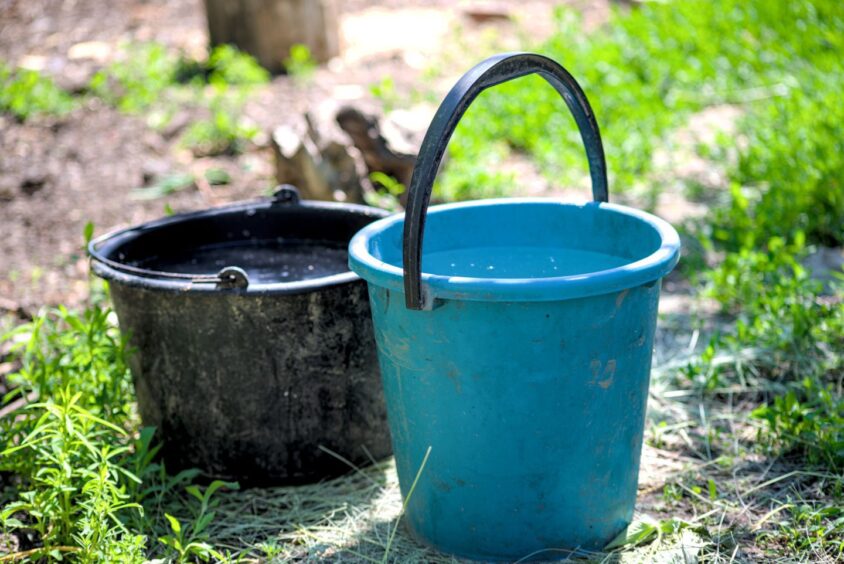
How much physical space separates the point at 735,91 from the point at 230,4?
3322 mm

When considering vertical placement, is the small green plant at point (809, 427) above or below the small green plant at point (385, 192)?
below

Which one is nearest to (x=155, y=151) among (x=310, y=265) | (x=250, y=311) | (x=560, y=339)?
(x=310, y=265)

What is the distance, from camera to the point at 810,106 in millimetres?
4672

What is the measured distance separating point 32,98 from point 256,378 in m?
3.95

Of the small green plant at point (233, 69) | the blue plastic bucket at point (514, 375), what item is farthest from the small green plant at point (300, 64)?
the blue plastic bucket at point (514, 375)

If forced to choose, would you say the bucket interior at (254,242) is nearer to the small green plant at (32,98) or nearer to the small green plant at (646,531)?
the small green plant at (646,531)

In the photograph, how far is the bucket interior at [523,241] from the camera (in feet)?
7.40

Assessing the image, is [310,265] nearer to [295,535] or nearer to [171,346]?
[171,346]

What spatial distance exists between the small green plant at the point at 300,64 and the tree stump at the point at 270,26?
0.05m

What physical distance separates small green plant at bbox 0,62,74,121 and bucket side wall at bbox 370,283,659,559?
166 inches

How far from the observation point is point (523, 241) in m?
2.42

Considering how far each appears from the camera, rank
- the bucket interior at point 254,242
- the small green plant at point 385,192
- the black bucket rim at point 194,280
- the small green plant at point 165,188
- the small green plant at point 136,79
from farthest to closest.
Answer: the small green plant at point 136,79
the small green plant at point 165,188
the small green plant at point 385,192
the bucket interior at point 254,242
the black bucket rim at point 194,280

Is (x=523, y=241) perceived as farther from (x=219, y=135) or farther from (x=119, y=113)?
(x=119, y=113)

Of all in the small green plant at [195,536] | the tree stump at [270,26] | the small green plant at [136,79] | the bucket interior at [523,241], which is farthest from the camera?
the tree stump at [270,26]
